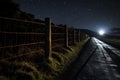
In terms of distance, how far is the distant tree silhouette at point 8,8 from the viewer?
1135cm

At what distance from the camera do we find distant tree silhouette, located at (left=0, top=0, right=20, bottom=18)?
1135 centimetres

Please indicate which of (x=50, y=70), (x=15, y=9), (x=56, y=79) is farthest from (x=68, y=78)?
(x=15, y=9)

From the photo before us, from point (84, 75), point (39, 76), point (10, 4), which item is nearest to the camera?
point (39, 76)

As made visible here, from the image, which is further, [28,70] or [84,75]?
[84,75]

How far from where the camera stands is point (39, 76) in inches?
249

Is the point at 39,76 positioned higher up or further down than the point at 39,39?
further down

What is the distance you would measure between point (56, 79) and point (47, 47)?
8.69ft

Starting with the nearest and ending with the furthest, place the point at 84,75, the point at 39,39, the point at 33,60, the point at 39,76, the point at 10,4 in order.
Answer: the point at 39,76
the point at 84,75
the point at 33,60
the point at 39,39
the point at 10,4

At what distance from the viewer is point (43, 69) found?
24.5ft

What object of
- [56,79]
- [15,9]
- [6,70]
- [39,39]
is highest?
[15,9]

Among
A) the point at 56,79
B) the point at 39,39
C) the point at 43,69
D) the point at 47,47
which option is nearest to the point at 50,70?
the point at 43,69

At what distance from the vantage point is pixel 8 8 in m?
12.1

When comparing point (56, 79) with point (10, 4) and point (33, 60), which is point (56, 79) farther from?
point (10, 4)

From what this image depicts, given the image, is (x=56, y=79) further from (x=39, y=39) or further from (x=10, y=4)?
(x=10, y=4)
